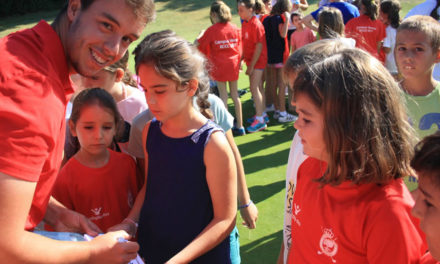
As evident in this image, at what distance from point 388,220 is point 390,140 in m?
0.30

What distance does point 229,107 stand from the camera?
8180 mm

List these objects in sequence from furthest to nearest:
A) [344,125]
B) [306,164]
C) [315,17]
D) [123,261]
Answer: [315,17] → [306,164] → [123,261] → [344,125]

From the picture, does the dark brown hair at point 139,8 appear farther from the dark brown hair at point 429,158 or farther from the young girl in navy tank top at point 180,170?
the dark brown hair at point 429,158

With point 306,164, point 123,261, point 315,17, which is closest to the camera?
point 123,261

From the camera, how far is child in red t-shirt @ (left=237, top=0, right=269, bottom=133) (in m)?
6.89

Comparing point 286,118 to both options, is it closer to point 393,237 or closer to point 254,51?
point 254,51

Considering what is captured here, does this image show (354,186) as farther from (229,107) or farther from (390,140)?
(229,107)

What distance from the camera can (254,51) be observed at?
278 inches

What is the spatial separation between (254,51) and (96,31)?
18.5 ft

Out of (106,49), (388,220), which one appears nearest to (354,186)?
(388,220)

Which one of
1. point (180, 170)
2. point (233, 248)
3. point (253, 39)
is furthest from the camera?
point (253, 39)

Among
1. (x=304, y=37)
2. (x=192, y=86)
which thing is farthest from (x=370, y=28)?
(x=192, y=86)

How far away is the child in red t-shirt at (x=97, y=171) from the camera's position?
2.40 meters

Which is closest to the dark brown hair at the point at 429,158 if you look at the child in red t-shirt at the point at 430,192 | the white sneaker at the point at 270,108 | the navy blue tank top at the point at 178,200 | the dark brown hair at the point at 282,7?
the child in red t-shirt at the point at 430,192
